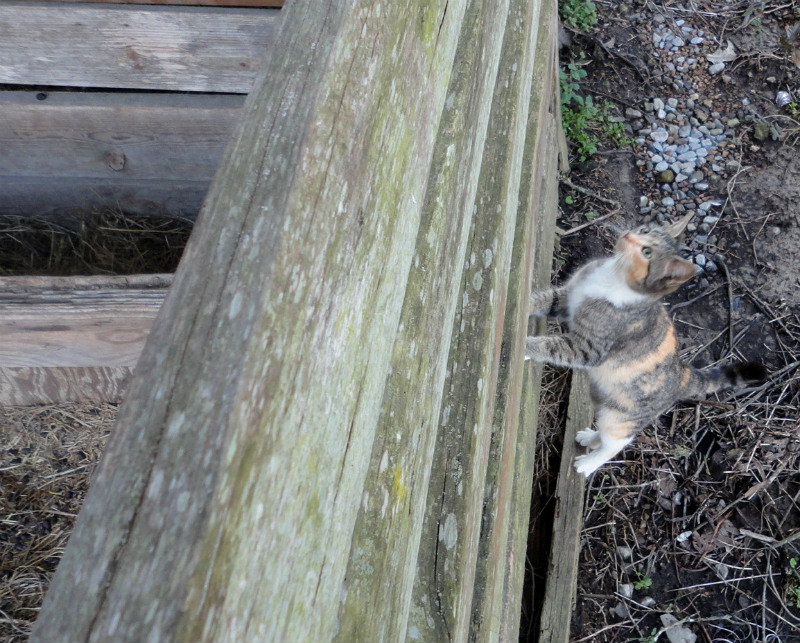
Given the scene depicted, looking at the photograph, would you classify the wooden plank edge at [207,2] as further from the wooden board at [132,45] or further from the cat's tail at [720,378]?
the cat's tail at [720,378]

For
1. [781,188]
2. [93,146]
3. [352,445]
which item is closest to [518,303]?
[352,445]

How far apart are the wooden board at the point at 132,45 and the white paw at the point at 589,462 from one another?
2.44 metres

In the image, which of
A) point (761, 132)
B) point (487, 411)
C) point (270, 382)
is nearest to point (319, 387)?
point (270, 382)

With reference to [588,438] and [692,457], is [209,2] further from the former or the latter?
[692,457]

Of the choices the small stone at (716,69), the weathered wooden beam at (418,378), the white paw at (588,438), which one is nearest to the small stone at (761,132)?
the small stone at (716,69)

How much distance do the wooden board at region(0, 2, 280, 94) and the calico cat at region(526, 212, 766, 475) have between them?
176 cm

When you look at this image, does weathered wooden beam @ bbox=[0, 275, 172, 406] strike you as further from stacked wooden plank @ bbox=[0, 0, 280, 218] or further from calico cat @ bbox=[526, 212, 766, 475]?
calico cat @ bbox=[526, 212, 766, 475]

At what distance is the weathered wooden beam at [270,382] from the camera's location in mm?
557

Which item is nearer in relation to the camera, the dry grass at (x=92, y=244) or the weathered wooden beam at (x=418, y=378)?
the weathered wooden beam at (x=418, y=378)

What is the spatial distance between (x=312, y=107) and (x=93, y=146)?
2.38m

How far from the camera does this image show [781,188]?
418cm

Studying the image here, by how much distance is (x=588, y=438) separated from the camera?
332 cm

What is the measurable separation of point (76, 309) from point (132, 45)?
121cm

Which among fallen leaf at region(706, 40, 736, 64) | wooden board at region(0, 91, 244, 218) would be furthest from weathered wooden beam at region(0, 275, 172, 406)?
fallen leaf at region(706, 40, 736, 64)
